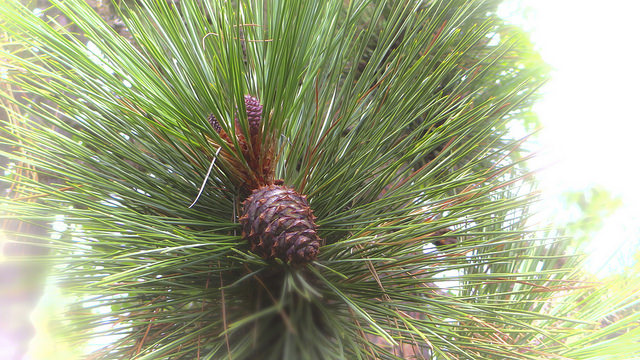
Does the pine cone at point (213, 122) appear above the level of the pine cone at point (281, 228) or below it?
above

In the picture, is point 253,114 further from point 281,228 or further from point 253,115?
point 281,228

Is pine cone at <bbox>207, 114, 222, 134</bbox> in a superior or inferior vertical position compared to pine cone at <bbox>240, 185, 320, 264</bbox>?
superior

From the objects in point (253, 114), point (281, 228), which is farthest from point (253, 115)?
point (281, 228)

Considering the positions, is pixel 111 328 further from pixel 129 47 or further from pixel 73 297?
pixel 129 47

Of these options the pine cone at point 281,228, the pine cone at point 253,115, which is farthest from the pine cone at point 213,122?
the pine cone at point 281,228

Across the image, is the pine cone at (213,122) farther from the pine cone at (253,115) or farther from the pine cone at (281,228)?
the pine cone at (281,228)

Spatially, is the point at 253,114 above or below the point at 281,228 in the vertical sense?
above

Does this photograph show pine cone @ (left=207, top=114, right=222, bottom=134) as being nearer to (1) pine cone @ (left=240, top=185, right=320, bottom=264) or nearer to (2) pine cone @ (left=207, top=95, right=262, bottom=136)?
(2) pine cone @ (left=207, top=95, right=262, bottom=136)

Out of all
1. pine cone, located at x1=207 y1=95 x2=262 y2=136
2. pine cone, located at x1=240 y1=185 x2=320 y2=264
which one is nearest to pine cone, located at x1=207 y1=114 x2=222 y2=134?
pine cone, located at x1=207 y1=95 x2=262 y2=136

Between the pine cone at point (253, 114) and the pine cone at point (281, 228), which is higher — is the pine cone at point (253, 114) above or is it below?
above
